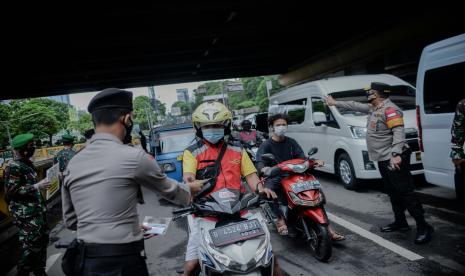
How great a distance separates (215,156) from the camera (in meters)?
3.29

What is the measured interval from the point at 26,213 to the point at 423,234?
475 cm

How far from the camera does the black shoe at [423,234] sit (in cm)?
433

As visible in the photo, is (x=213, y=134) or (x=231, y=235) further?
(x=213, y=134)

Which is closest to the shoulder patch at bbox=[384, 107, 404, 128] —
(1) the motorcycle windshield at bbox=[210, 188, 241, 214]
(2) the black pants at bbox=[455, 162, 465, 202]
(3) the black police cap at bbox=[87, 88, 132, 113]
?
(2) the black pants at bbox=[455, 162, 465, 202]

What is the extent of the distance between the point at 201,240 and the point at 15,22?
10.2 m

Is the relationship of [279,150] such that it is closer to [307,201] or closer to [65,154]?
[307,201]

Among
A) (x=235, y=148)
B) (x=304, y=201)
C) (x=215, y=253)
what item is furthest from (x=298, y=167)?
(x=215, y=253)

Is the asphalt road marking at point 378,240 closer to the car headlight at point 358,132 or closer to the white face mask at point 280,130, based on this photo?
the white face mask at point 280,130

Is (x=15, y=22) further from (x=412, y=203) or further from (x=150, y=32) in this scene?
(x=412, y=203)

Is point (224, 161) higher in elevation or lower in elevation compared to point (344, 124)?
higher

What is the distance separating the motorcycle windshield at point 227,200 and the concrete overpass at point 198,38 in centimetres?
884

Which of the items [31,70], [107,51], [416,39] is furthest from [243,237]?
[31,70]

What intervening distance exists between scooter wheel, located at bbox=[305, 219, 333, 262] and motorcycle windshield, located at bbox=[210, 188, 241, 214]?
1612 millimetres

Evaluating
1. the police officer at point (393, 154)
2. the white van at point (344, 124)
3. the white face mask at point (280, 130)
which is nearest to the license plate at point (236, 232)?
the white face mask at point (280, 130)
